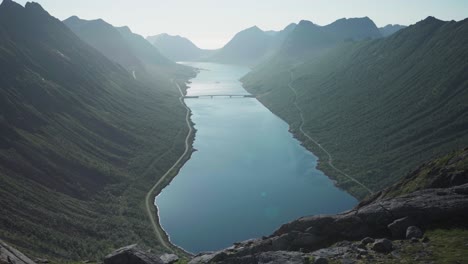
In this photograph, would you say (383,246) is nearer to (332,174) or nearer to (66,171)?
(66,171)

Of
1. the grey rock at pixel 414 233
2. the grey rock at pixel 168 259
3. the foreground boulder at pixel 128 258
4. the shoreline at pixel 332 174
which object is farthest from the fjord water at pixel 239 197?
the grey rock at pixel 414 233

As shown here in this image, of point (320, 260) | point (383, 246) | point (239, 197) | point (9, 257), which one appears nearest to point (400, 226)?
point (383, 246)

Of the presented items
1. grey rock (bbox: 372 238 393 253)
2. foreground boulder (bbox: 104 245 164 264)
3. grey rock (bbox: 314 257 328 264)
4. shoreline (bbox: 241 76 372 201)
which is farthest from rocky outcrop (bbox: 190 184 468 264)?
shoreline (bbox: 241 76 372 201)

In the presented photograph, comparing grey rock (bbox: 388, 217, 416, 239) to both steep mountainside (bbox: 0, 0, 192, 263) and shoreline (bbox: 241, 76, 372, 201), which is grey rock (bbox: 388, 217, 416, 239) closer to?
steep mountainside (bbox: 0, 0, 192, 263)

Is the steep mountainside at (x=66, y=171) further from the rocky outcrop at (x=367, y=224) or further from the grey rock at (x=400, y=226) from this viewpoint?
the grey rock at (x=400, y=226)

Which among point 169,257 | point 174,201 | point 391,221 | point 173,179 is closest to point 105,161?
point 173,179

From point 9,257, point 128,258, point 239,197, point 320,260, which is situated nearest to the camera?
point 320,260
